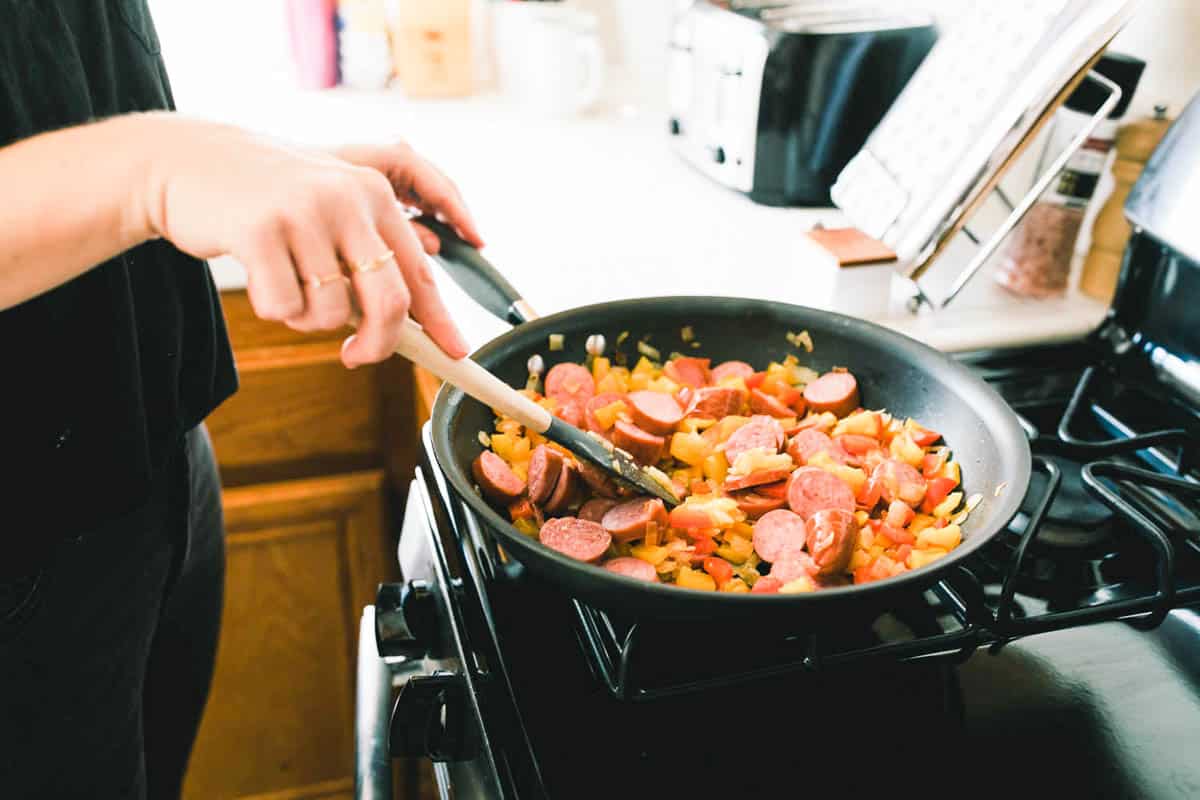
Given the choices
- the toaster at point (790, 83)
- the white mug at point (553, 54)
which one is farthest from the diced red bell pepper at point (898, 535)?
the white mug at point (553, 54)

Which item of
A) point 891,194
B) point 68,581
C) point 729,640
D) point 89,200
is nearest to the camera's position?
point 89,200

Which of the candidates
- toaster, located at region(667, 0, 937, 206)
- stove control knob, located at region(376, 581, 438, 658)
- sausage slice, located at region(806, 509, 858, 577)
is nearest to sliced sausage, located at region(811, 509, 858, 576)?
sausage slice, located at region(806, 509, 858, 577)

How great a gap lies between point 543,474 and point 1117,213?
78 centimetres

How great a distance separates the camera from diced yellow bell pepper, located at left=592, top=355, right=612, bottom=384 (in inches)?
31.9

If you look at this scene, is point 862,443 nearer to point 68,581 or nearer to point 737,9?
point 68,581

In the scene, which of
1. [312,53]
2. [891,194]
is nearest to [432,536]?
[891,194]

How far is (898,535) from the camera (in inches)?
26.3

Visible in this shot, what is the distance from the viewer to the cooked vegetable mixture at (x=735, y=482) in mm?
643

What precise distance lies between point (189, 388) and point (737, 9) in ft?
3.00

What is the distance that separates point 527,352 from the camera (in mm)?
789

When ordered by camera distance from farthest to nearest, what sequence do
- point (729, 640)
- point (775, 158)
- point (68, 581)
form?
1. point (775, 158)
2. point (68, 581)
3. point (729, 640)

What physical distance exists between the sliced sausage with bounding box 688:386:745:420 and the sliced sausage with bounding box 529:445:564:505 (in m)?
0.15

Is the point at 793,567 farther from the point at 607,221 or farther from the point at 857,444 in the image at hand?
the point at 607,221


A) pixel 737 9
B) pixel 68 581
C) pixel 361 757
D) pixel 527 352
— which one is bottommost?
pixel 361 757
